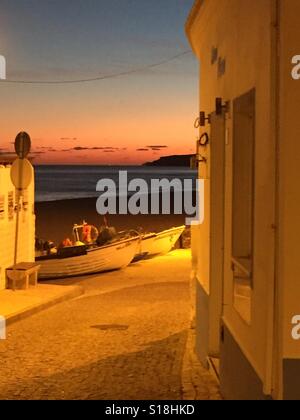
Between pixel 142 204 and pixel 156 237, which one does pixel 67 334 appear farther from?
pixel 142 204

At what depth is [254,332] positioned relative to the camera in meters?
5.25

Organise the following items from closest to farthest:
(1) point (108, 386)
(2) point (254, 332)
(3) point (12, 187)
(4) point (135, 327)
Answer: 1. (2) point (254, 332)
2. (1) point (108, 386)
3. (4) point (135, 327)
4. (3) point (12, 187)

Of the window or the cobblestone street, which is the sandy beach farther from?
the window

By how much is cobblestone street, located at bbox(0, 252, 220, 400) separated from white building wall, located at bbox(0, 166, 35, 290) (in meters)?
1.85

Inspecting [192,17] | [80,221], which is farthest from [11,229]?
[80,221]

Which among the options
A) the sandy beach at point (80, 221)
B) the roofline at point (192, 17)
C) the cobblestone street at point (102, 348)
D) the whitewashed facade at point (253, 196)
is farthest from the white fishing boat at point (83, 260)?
the whitewashed facade at point (253, 196)

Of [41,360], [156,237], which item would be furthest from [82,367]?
[156,237]

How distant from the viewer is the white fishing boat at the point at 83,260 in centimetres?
2019

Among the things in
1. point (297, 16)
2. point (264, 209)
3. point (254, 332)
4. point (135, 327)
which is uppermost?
point (297, 16)

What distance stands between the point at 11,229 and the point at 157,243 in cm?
919

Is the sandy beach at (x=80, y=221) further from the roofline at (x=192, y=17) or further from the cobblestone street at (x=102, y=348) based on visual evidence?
the roofline at (x=192, y=17)

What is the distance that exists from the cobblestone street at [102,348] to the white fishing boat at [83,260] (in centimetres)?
353

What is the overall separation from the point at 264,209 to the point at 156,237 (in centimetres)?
1973
